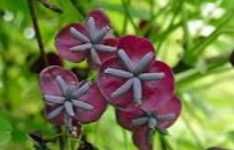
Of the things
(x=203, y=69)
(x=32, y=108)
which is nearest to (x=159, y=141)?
(x=203, y=69)

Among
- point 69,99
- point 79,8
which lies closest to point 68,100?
point 69,99

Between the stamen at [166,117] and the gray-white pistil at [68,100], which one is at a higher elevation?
the gray-white pistil at [68,100]

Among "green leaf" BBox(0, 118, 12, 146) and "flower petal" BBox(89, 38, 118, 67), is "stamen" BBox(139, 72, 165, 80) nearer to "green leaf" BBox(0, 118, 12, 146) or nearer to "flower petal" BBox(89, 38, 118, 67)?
"flower petal" BBox(89, 38, 118, 67)

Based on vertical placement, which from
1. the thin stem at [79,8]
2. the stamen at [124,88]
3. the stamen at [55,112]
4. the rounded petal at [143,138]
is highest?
the thin stem at [79,8]

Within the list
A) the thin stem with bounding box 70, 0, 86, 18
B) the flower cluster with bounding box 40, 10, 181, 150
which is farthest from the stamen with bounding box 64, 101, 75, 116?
the thin stem with bounding box 70, 0, 86, 18

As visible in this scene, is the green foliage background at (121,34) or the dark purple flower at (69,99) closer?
the dark purple flower at (69,99)

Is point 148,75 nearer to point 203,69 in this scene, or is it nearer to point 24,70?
point 203,69

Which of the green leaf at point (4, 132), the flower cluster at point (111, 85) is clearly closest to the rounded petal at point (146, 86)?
the flower cluster at point (111, 85)

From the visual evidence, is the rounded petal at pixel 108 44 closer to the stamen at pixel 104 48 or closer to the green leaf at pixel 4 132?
the stamen at pixel 104 48

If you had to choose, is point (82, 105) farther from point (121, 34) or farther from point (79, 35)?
point (121, 34)
